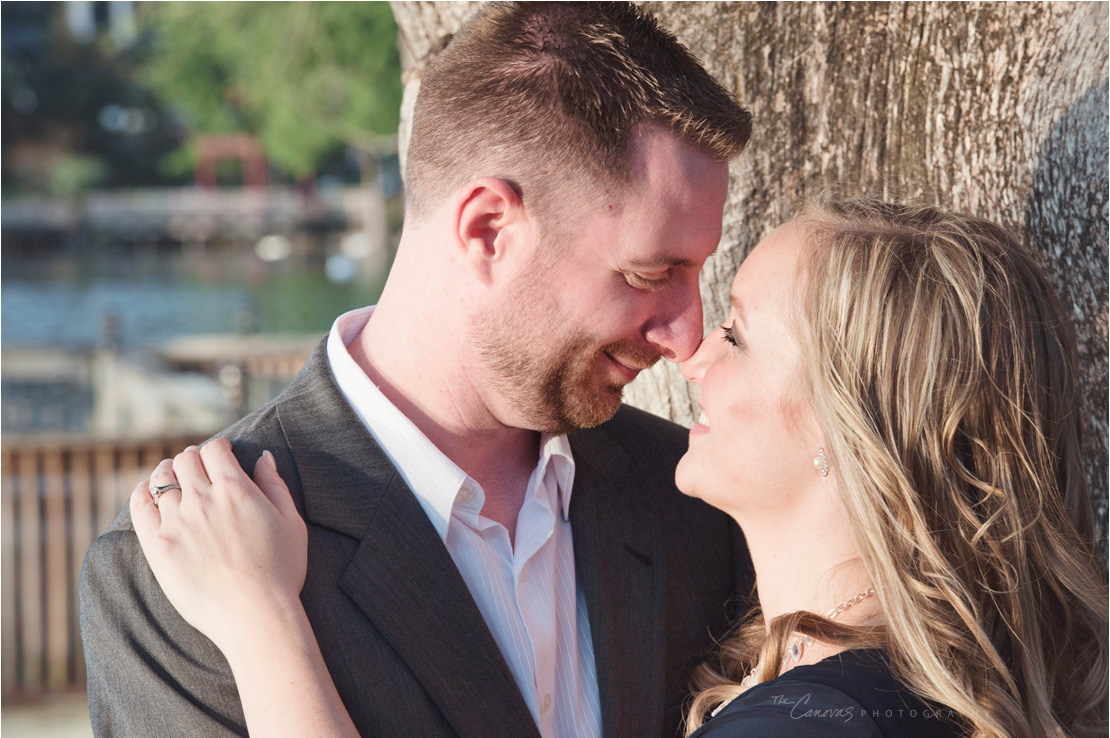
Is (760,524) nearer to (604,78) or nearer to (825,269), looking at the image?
(825,269)

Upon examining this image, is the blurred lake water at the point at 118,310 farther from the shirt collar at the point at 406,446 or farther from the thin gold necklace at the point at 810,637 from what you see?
the thin gold necklace at the point at 810,637

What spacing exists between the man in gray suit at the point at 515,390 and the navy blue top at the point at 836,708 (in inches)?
16.0

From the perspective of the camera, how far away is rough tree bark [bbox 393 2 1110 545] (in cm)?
253

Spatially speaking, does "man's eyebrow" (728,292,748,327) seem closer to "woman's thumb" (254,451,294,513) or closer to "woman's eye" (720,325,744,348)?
"woman's eye" (720,325,744,348)

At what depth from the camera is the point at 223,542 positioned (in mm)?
1952

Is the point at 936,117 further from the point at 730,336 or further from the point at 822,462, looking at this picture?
the point at 822,462

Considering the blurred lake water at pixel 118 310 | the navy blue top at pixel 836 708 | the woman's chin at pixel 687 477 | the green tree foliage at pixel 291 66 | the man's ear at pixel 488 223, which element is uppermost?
the green tree foliage at pixel 291 66

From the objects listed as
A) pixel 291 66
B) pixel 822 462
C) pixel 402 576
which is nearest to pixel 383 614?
pixel 402 576

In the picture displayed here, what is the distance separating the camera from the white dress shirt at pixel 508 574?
222 centimetres

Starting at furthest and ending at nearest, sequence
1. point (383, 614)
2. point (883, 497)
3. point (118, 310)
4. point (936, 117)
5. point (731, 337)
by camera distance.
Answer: point (118, 310)
point (936, 117)
point (731, 337)
point (883, 497)
point (383, 614)

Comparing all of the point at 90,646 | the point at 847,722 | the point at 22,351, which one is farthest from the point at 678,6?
the point at 22,351

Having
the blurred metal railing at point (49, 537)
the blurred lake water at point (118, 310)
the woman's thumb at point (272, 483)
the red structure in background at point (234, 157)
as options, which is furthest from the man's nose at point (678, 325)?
the red structure in background at point (234, 157)

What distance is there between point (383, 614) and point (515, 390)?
59 centimetres

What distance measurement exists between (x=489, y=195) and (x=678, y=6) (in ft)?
2.97
